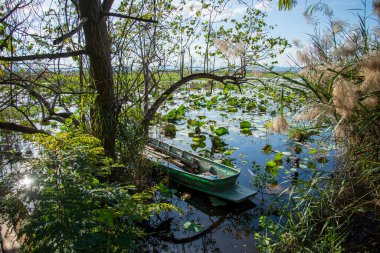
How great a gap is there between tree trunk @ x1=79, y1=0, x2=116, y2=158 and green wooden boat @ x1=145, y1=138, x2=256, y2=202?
138cm

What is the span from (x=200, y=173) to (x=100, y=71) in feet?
9.84

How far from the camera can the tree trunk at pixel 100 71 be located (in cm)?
322

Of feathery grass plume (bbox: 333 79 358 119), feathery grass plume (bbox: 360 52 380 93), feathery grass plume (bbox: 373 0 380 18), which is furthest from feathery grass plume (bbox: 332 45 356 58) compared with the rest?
feathery grass plume (bbox: 333 79 358 119)

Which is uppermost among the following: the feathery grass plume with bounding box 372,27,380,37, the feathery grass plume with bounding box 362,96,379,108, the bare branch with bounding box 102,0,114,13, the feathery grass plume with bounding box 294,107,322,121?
the bare branch with bounding box 102,0,114,13

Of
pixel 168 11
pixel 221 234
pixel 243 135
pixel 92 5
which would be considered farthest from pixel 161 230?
pixel 243 135

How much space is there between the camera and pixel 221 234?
163 inches

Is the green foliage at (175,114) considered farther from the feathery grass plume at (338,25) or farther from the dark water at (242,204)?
the feathery grass plume at (338,25)

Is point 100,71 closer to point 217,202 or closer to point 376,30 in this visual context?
point 217,202

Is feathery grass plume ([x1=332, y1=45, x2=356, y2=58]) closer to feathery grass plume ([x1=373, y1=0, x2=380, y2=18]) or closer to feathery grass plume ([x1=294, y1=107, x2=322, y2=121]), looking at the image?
feathery grass plume ([x1=373, y1=0, x2=380, y2=18])

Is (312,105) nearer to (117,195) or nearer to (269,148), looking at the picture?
(117,195)

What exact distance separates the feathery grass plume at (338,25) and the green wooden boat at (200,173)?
267 centimetres

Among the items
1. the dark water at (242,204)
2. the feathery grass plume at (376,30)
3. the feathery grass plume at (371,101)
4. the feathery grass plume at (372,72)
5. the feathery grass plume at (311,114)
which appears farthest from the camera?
the dark water at (242,204)

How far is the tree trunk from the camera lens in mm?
3225

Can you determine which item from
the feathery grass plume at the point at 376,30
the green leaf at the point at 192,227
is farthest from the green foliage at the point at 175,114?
the feathery grass plume at the point at 376,30
